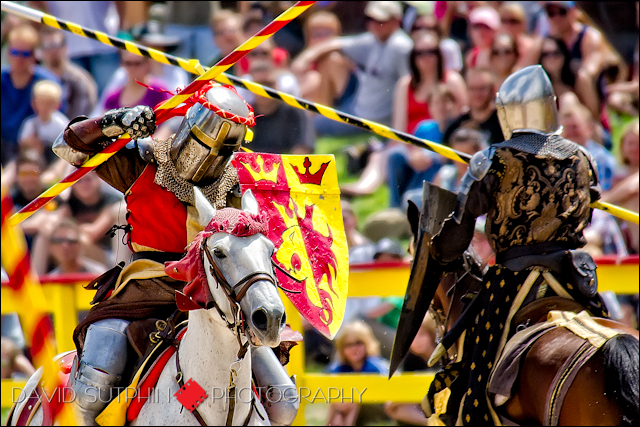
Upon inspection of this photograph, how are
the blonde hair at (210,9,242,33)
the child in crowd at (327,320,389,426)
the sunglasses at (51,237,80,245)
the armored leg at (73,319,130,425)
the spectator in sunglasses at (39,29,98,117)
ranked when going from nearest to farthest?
the armored leg at (73,319,130,425), the child in crowd at (327,320,389,426), the sunglasses at (51,237,80,245), the spectator in sunglasses at (39,29,98,117), the blonde hair at (210,9,242,33)

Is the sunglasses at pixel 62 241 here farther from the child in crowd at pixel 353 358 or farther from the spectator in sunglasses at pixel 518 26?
the spectator in sunglasses at pixel 518 26

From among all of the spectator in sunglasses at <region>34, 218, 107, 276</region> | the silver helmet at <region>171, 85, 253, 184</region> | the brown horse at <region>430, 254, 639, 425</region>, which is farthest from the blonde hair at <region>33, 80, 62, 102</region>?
the brown horse at <region>430, 254, 639, 425</region>

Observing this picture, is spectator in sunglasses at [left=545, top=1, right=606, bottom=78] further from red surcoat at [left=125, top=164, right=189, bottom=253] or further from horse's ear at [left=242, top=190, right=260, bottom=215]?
horse's ear at [left=242, top=190, right=260, bottom=215]

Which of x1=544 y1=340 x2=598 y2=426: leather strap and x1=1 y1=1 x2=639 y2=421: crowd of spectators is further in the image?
x1=1 y1=1 x2=639 y2=421: crowd of spectators

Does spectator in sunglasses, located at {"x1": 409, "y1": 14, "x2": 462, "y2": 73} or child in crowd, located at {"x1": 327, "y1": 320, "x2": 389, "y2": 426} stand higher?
spectator in sunglasses, located at {"x1": 409, "y1": 14, "x2": 462, "y2": 73}

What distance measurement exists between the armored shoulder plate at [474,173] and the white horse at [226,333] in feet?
5.15

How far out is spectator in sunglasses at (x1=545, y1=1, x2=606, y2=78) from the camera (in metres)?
9.14

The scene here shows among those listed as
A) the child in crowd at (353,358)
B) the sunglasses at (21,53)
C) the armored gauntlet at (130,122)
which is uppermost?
the armored gauntlet at (130,122)

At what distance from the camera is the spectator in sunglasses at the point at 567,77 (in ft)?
29.4

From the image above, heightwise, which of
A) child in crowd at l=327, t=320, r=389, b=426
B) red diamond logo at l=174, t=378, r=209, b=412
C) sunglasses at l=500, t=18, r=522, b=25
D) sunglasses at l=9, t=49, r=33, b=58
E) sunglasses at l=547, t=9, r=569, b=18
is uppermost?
sunglasses at l=547, t=9, r=569, b=18

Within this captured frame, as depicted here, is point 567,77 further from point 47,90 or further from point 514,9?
point 47,90

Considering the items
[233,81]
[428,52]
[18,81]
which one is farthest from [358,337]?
[18,81]

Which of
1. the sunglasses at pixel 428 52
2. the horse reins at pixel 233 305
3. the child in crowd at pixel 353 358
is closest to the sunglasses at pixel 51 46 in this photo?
the sunglasses at pixel 428 52

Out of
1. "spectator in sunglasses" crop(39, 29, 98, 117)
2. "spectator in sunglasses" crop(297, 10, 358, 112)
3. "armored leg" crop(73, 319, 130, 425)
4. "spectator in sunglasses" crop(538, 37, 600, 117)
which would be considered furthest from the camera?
"spectator in sunglasses" crop(297, 10, 358, 112)
